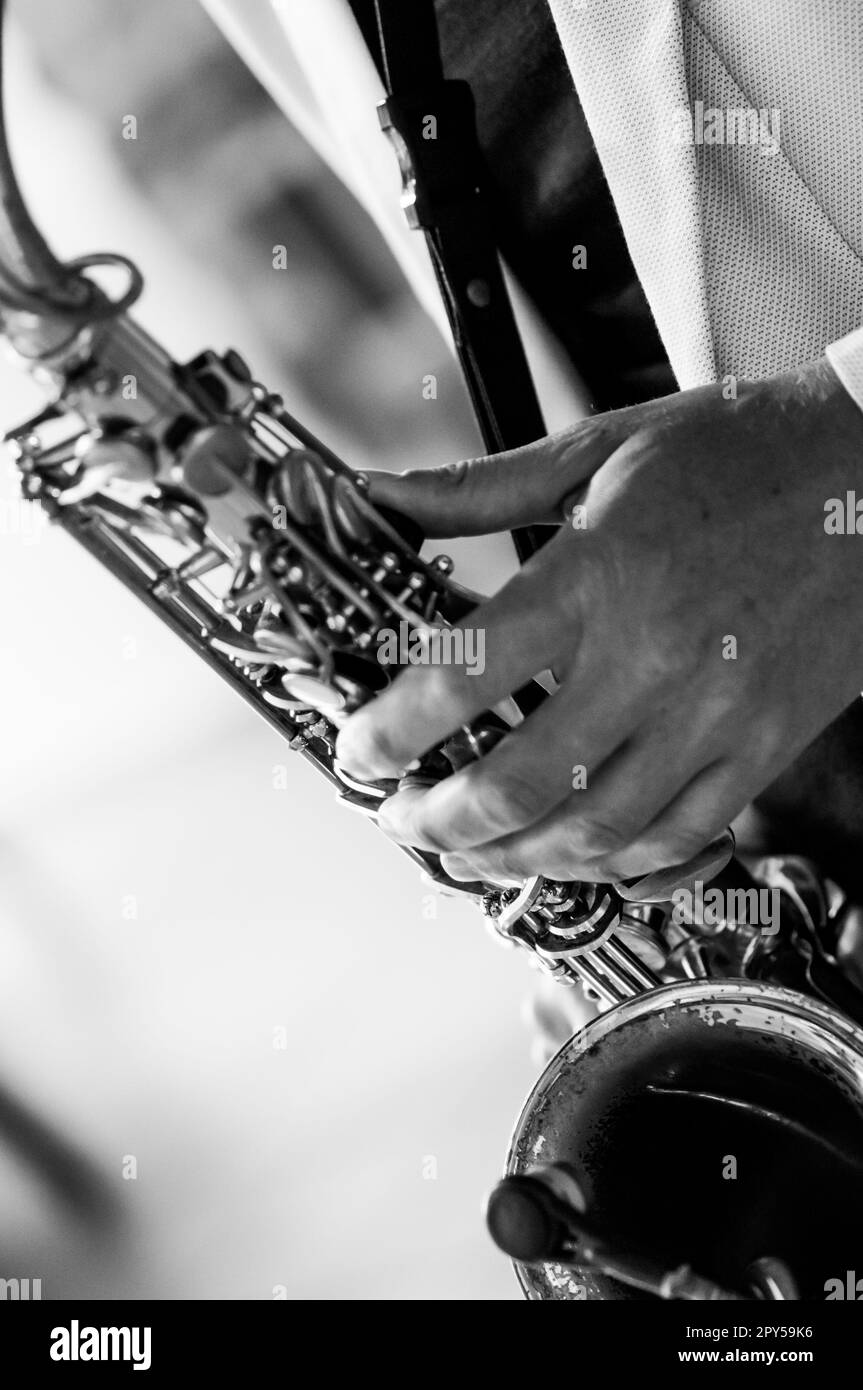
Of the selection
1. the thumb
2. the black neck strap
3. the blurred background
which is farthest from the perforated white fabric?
the blurred background

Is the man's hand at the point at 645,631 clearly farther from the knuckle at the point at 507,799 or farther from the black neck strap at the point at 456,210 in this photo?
the black neck strap at the point at 456,210

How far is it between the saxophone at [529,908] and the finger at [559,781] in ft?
0.28

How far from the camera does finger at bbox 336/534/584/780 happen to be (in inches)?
27.0

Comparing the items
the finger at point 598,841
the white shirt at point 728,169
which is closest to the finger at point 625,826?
the finger at point 598,841

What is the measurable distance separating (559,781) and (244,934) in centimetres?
125

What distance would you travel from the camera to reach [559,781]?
717mm

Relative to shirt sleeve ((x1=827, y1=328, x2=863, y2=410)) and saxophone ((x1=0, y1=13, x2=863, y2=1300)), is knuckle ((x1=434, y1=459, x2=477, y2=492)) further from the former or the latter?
shirt sleeve ((x1=827, y1=328, x2=863, y2=410))

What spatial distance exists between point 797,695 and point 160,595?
43 cm

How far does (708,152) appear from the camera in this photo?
976mm

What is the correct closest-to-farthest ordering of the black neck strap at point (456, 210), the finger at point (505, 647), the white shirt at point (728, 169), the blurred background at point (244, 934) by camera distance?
the finger at point (505, 647) < the white shirt at point (728, 169) < the black neck strap at point (456, 210) < the blurred background at point (244, 934)

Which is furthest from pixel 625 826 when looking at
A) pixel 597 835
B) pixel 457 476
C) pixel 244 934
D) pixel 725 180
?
pixel 244 934

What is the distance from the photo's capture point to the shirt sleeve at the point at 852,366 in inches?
29.9

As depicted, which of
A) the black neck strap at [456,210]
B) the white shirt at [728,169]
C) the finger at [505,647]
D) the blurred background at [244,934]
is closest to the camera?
the finger at [505,647]
